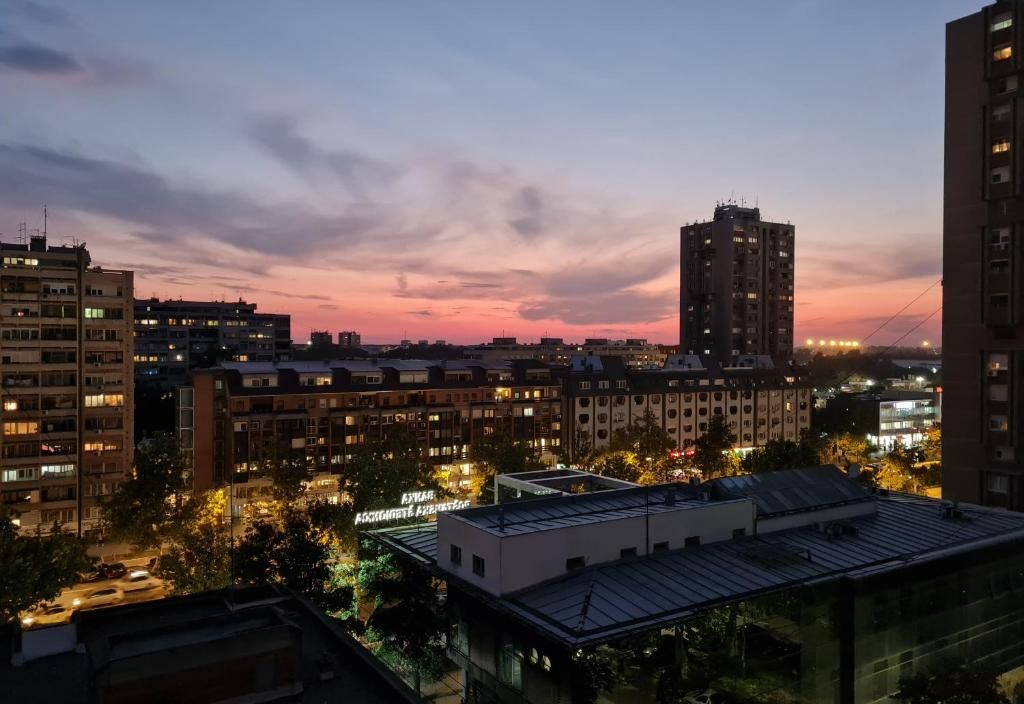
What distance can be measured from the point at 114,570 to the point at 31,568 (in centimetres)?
2433

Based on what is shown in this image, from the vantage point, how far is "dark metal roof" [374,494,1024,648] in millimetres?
29766

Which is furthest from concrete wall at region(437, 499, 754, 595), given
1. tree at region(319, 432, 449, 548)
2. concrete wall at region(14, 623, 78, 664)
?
tree at region(319, 432, 449, 548)

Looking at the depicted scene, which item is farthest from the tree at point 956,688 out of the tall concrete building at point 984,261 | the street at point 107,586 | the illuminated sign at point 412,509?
the street at point 107,586

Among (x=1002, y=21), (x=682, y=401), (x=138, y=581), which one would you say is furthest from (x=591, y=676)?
(x=682, y=401)

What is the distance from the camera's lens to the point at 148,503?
67188 mm

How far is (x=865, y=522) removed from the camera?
148 feet

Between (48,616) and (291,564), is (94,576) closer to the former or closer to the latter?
(48,616)

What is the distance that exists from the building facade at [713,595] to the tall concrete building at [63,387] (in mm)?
52168

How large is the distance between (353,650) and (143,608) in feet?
31.6

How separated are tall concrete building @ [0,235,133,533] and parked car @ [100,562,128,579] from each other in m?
11.6

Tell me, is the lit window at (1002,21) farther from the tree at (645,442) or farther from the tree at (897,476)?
the tree at (645,442)

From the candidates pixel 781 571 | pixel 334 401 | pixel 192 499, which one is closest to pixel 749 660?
pixel 781 571

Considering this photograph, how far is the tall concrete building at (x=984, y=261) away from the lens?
59697 mm

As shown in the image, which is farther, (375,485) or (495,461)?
(495,461)
